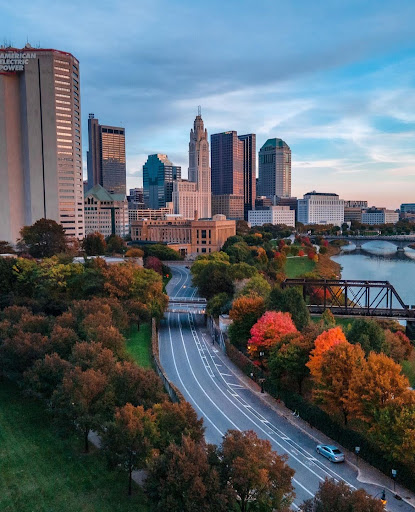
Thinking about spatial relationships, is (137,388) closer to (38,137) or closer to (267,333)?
(267,333)

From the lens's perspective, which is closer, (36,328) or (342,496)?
(342,496)

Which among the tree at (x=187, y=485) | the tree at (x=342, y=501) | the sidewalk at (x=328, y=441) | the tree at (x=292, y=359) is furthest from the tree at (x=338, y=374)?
the tree at (x=187, y=485)

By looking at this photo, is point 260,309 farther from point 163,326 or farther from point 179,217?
point 179,217

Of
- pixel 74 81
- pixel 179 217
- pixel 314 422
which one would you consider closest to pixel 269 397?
pixel 314 422

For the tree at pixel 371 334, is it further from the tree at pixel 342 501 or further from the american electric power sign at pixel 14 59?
the american electric power sign at pixel 14 59

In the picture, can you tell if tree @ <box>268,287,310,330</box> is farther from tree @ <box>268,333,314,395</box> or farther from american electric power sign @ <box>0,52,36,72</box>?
american electric power sign @ <box>0,52,36,72</box>

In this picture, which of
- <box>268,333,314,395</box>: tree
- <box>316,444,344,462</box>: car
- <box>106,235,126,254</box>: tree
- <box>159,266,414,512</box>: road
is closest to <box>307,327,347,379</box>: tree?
→ <box>268,333,314,395</box>: tree

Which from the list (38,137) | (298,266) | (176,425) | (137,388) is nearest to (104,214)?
(38,137)
